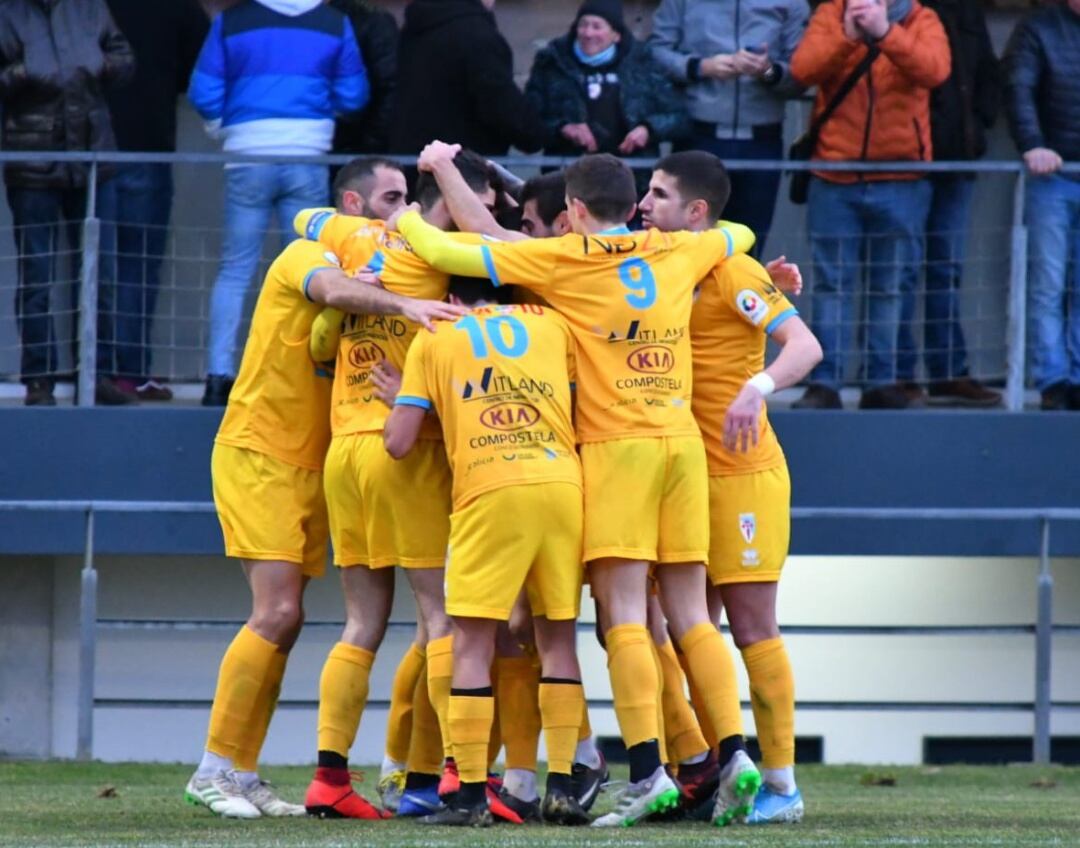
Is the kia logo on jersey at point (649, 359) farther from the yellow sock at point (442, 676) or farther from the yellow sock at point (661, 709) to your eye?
the yellow sock at point (442, 676)

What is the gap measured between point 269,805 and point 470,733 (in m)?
1.01

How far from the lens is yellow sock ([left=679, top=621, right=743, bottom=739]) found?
702 cm

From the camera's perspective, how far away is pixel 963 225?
11141 millimetres

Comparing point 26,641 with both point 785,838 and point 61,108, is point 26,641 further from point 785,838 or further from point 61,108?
point 785,838

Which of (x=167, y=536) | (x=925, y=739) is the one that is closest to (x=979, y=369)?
(x=925, y=739)

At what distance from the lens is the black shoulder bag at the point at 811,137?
10680 millimetres

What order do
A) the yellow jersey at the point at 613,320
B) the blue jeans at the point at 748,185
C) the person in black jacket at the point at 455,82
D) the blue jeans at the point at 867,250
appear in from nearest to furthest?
the yellow jersey at the point at 613,320 → the person in black jacket at the point at 455,82 → the blue jeans at the point at 867,250 → the blue jeans at the point at 748,185

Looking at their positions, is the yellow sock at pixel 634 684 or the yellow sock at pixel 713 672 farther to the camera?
the yellow sock at pixel 713 672

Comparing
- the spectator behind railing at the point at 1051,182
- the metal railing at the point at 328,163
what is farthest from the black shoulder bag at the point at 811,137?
the spectator behind railing at the point at 1051,182

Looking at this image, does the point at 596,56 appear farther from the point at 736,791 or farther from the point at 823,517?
the point at 736,791

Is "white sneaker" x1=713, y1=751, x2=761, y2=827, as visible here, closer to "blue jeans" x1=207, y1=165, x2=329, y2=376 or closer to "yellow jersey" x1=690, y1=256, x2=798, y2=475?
"yellow jersey" x1=690, y1=256, x2=798, y2=475

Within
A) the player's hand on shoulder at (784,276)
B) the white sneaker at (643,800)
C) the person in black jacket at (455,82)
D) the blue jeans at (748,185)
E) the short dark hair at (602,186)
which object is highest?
the person in black jacket at (455,82)

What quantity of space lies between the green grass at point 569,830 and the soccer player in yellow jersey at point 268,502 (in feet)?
0.86

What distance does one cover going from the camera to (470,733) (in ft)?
22.2
